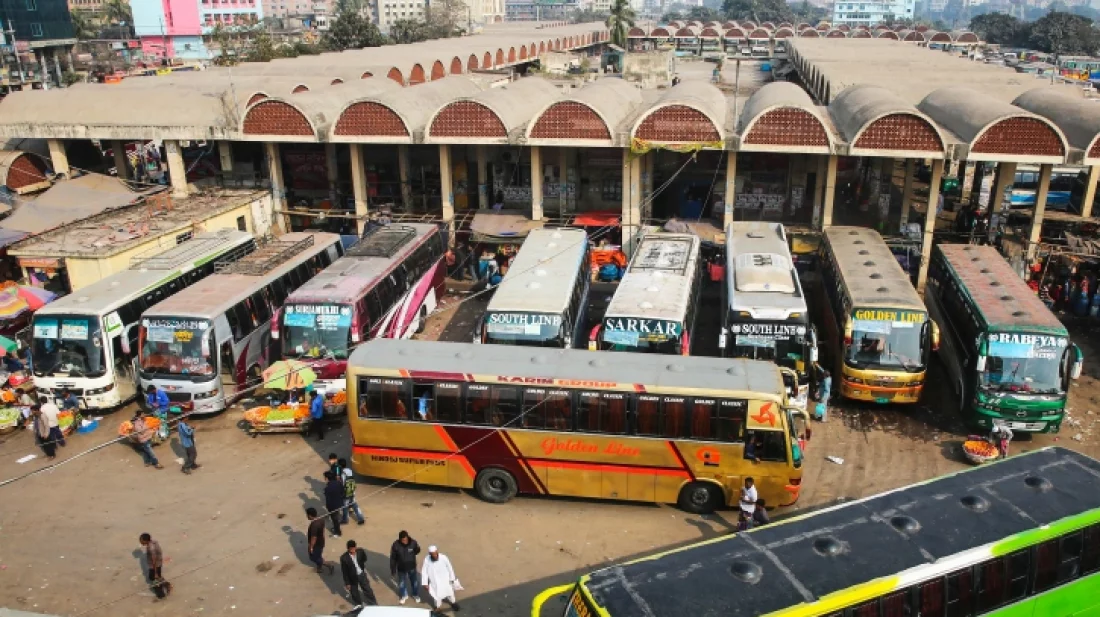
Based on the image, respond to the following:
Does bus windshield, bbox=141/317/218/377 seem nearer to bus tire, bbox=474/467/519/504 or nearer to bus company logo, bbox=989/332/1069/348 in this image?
bus tire, bbox=474/467/519/504

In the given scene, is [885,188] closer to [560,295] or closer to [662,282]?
[662,282]

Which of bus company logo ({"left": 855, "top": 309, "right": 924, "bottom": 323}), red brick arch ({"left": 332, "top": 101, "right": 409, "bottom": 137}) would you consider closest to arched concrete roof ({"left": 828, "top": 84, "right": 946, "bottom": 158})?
bus company logo ({"left": 855, "top": 309, "right": 924, "bottom": 323})

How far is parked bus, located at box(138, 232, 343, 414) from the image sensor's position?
16.7 metres

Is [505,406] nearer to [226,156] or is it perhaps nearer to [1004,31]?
[226,156]

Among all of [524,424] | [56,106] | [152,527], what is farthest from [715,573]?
[56,106]

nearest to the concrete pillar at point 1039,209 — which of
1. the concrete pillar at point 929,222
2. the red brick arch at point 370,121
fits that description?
the concrete pillar at point 929,222

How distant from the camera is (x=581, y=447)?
528 inches

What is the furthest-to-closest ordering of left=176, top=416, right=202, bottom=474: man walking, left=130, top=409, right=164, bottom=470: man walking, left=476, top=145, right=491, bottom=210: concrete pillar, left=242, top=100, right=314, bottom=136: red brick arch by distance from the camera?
left=476, top=145, right=491, bottom=210: concrete pillar
left=242, top=100, right=314, bottom=136: red brick arch
left=130, top=409, right=164, bottom=470: man walking
left=176, top=416, right=202, bottom=474: man walking

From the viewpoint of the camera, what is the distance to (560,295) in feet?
57.4

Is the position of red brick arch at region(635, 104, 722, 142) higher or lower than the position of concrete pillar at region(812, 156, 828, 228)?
higher

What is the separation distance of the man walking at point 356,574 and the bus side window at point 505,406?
3188 mm

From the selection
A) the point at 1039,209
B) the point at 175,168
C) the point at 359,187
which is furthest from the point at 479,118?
the point at 1039,209

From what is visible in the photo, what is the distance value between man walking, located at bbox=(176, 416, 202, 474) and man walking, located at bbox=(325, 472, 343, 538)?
142 inches

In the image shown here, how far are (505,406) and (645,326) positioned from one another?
3.98m
